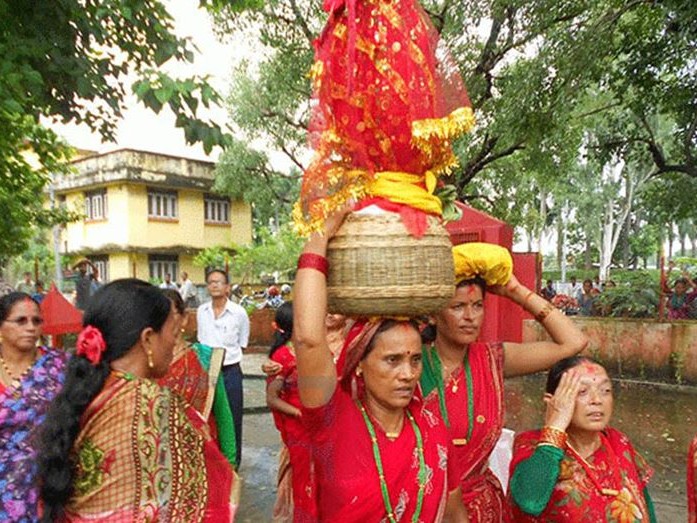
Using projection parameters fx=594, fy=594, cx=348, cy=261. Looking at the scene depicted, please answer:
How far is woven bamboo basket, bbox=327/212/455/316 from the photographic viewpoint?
1.69m

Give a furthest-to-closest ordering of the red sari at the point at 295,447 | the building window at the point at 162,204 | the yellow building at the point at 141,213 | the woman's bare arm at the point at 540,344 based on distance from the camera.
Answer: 1. the building window at the point at 162,204
2. the yellow building at the point at 141,213
3. the woman's bare arm at the point at 540,344
4. the red sari at the point at 295,447

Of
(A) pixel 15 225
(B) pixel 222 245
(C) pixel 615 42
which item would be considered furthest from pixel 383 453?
(B) pixel 222 245

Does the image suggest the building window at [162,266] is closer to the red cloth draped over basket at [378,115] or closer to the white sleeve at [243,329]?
the white sleeve at [243,329]

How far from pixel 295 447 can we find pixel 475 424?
903 mm

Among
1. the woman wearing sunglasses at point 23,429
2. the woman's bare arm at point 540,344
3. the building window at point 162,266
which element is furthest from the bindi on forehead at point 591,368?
the building window at point 162,266

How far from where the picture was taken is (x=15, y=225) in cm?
1104

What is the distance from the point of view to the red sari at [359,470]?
1.88m

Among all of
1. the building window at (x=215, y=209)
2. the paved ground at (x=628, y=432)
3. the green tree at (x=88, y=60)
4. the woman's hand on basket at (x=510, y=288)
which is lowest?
the paved ground at (x=628, y=432)

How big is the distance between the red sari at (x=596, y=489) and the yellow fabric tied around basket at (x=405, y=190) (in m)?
1.12

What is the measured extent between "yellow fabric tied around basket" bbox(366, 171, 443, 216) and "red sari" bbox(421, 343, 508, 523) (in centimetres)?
84

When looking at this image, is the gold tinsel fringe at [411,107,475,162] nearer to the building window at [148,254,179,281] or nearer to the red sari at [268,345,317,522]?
the red sari at [268,345,317,522]

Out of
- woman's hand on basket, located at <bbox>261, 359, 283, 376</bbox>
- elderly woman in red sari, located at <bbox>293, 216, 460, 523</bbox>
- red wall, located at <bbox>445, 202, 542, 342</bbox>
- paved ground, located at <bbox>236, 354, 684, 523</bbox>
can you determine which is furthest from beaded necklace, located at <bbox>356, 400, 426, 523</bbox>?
red wall, located at <bbox>445, 202, 542, 342</bbox>

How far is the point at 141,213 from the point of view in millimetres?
23719

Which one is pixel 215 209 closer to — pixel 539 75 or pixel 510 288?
pixel 539 75
